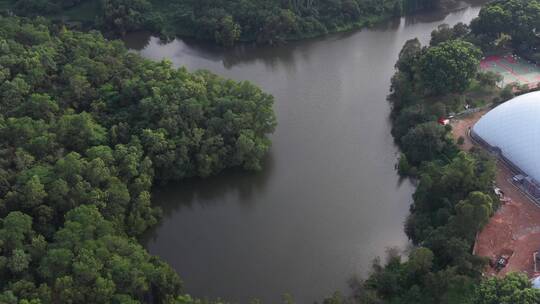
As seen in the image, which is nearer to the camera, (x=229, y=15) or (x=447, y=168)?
(x=447, y=168)

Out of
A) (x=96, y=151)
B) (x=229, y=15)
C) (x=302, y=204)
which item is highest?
(x=229, y=15)

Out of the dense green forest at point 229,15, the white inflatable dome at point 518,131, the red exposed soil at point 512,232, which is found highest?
the dense green forest at point 229,15

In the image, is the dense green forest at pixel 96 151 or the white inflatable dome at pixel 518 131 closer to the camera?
the dense green forest at pixel 96 151

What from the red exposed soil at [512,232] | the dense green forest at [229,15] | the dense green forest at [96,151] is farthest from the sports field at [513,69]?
the dense green forest at [96,151]

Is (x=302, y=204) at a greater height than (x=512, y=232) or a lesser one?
greater

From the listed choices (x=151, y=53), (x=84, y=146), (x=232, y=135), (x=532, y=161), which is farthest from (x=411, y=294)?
(x=151, y=53)

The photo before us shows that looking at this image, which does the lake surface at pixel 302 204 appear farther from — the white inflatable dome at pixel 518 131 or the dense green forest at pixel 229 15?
the white inflatable dome at pixel 518 131

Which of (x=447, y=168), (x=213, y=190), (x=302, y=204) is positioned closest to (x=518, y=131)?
(x=447, y=168)

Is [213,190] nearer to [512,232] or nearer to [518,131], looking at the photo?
[512,232]
